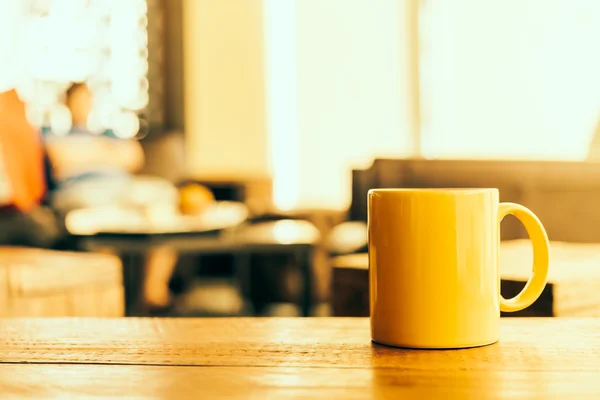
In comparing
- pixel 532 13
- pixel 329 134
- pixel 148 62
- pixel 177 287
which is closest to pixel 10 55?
pixel 148 62

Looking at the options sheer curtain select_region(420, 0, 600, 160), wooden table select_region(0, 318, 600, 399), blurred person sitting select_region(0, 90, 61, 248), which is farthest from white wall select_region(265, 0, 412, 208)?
wooden table select_region(0, 318, 600, 399)

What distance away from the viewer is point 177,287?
13.7 feet

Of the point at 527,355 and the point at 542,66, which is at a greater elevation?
the point at 542,66

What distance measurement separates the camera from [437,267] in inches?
21.4

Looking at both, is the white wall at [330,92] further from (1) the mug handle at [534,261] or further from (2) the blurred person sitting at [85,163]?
(1) the mug handle at [534,261]

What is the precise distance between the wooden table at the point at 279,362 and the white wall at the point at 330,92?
419cm

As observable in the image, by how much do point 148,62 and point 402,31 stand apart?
163cm

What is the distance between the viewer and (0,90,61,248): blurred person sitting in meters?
2.76

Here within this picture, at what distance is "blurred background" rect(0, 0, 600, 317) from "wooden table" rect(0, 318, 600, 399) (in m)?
2.57

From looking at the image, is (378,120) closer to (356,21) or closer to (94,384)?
(356,21)

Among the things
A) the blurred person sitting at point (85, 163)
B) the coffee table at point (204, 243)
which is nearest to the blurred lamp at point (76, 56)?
the blurred person sitting at point (85, 163)

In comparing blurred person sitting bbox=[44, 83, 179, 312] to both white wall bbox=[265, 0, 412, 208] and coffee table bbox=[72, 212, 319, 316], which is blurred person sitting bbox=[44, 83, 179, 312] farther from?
white wall bbox=[265, 0, 412, 208]

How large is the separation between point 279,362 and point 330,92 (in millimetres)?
4401

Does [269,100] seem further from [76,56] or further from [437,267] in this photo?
[437,267]
